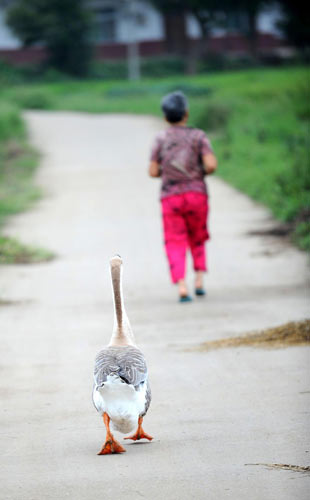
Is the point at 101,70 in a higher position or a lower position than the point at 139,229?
lower

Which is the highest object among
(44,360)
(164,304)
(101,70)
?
(44,360)

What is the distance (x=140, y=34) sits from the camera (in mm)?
59656

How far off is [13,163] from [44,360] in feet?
54.2

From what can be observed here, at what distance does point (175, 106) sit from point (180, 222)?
114cm

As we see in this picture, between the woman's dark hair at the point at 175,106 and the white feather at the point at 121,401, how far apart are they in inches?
191

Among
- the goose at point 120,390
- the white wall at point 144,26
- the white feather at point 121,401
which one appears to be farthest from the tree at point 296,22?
the white feather at point 121,401

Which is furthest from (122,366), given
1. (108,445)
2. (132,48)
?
(132,48)

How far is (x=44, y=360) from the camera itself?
7566 mm

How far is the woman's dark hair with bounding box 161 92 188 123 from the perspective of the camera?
933 cm

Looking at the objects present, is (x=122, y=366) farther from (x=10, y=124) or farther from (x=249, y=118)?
(x=10, y=124)

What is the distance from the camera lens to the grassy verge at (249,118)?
1530 cm

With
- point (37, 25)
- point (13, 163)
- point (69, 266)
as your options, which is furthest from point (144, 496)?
point (37, 25)

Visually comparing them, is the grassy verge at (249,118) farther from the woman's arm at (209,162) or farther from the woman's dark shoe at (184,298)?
the woman's arm at (209,162)

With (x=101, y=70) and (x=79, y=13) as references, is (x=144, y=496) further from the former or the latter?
(x=101, y=70)
